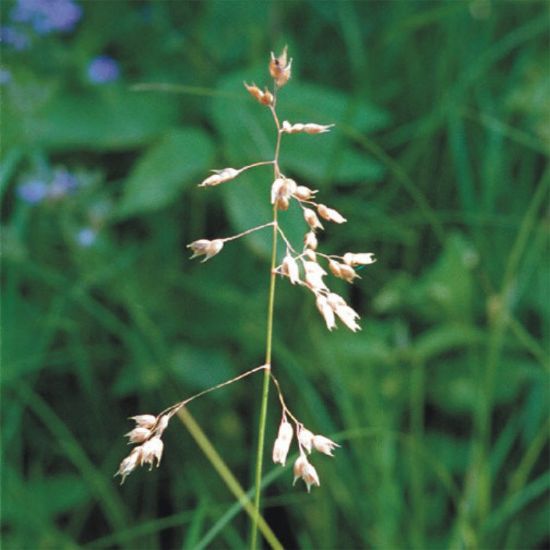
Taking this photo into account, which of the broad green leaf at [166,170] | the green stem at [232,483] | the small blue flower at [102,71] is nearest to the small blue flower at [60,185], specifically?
the broad green leaf at [166,170]

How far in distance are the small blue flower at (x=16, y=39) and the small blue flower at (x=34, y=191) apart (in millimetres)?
452

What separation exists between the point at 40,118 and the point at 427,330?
96 cm

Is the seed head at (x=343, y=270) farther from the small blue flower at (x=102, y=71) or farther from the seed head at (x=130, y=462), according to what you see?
the small blue flower at (x=102, y=71)

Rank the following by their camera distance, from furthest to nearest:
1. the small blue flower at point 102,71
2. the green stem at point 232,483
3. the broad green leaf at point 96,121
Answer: the small blue flower at point 102,71
the broad green leaf at point 96,121
the green stem at point 232,483

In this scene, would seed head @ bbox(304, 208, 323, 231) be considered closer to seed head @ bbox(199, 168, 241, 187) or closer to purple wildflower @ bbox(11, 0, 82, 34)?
seed head @ bbox(199, 168, 241, 187)

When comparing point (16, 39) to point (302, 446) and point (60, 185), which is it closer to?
point (60, 185)

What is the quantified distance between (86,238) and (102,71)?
460mm

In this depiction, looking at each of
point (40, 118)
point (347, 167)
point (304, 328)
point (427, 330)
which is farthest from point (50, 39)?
point (427, 330)

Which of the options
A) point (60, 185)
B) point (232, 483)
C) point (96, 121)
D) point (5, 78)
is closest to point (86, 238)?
point (60, 185)

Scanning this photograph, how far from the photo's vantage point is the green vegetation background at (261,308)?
1531 mm

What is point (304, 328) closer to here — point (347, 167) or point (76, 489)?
point (347, 167)

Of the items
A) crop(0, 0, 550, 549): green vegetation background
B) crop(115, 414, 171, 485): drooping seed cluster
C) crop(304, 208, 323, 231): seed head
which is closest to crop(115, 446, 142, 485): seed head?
crop(115, 414, 171, 485): drooping seed cluster

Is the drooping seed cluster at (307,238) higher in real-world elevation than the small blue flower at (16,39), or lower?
higher

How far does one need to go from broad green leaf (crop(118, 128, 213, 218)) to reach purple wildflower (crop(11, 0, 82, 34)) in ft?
1.48
